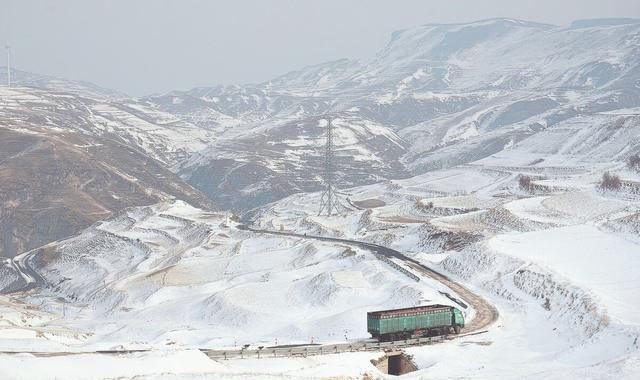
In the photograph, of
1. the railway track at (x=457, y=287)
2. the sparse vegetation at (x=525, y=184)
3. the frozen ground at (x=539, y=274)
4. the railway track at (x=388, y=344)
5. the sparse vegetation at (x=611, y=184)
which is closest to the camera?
the frozen ground at (x=539, y=274)

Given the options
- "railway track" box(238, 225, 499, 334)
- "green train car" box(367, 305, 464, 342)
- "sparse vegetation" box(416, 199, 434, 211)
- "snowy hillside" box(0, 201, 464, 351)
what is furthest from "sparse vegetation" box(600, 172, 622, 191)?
"green train car" box(367, 305, 464, 342)

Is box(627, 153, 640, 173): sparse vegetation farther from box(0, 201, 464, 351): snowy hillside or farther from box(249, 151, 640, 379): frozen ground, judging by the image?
box(0, 201, 464, 351): snowy hillside

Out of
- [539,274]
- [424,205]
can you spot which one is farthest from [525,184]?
[539,274]

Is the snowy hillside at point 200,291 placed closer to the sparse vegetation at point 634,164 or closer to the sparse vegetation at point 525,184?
the sparse vegetation at point 525,184

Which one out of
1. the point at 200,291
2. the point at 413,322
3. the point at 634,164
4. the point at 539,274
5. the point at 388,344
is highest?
the point at 634,164

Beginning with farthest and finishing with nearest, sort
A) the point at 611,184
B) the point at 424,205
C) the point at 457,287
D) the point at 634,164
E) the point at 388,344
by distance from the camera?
the point at 634,164
the point at 424,205
the point at 611,184
the point at 457,287
the point at 388,344

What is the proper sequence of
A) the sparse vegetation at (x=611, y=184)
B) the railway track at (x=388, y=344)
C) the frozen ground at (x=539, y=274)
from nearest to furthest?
the frozen ground at (x=539, y=274) → the railway track at (x=388, y=344) → the sparse vegetation at (x=611, y=184)

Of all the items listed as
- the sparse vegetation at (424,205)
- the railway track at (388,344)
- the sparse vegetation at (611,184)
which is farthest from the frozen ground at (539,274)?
the sparse vegetation at (611,184)

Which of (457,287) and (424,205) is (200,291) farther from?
(424,205)
